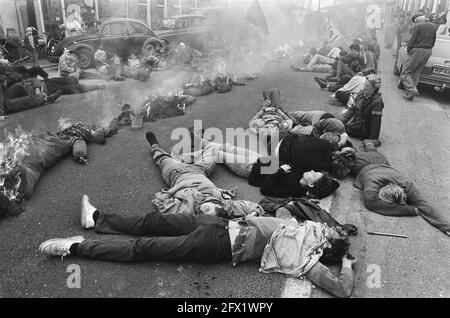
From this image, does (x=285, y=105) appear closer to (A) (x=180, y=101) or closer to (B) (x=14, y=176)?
(A) (x=180, y=101)

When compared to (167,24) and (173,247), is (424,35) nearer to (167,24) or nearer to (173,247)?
(173,247)

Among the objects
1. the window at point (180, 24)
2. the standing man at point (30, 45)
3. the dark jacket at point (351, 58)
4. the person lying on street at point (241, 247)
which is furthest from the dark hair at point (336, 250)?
the window at point (180, 24)

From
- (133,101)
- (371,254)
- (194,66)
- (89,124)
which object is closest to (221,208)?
(371,254)

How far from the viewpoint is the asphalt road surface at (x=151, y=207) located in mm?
2771

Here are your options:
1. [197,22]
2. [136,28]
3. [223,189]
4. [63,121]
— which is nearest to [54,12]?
[136,28]

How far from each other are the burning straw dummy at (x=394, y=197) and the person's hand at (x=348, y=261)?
3.36 feet

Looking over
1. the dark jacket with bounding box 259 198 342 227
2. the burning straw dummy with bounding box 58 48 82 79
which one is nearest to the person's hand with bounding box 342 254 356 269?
the dark jacket with bounding box 259 198 342 227

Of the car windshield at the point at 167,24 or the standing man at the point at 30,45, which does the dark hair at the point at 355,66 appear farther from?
the standing man at the point at 30,45

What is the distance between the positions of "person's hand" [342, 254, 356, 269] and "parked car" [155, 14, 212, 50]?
10.9m

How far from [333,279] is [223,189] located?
1.77 meters

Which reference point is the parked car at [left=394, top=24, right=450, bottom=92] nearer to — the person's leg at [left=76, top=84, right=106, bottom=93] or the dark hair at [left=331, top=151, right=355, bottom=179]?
the dark hair at [left=331, top=151, right=355, bottom=179]

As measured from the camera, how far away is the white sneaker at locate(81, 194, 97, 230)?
336cm

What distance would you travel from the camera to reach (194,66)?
11062mm
